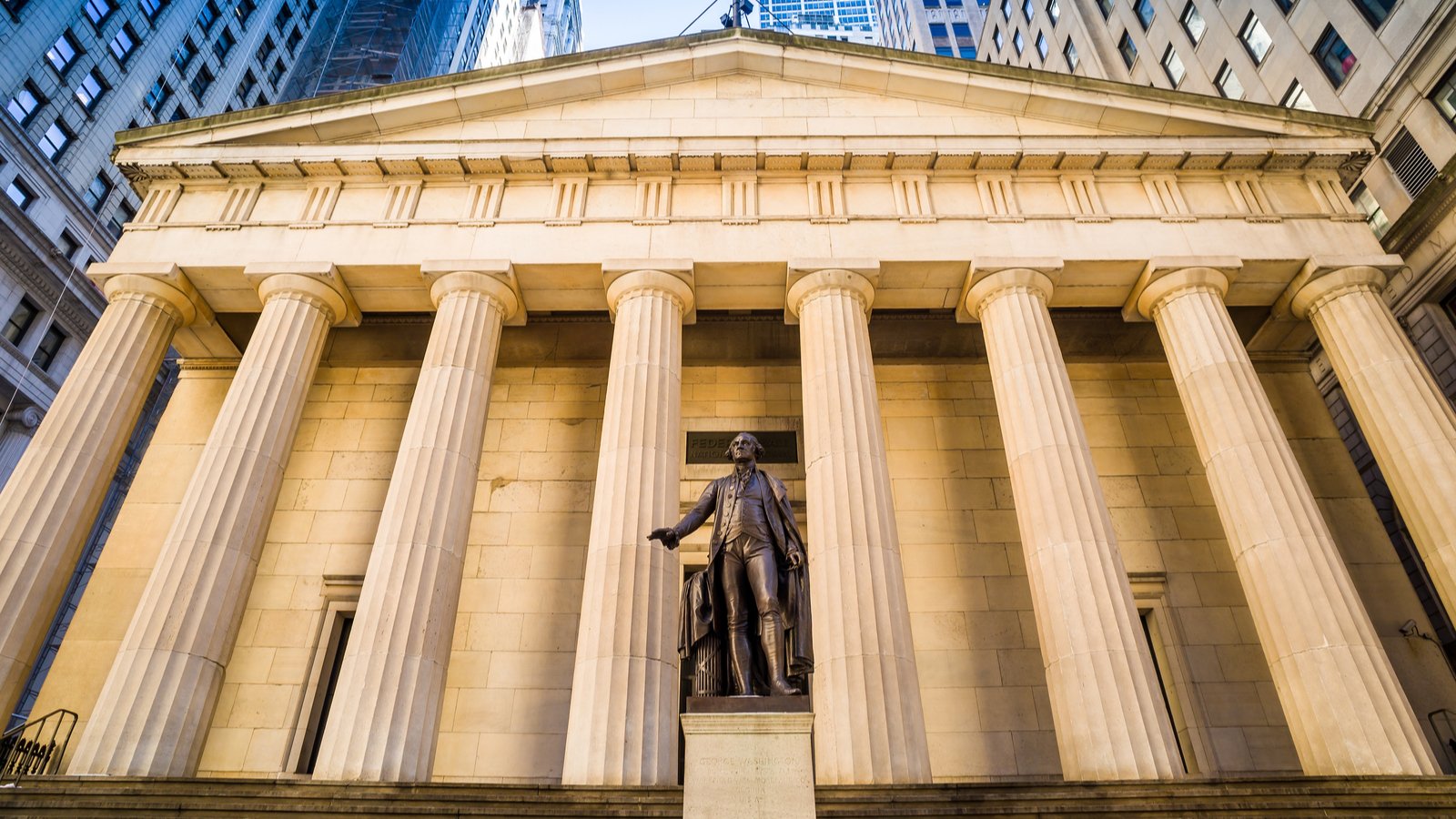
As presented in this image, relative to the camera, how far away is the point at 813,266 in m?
15.6

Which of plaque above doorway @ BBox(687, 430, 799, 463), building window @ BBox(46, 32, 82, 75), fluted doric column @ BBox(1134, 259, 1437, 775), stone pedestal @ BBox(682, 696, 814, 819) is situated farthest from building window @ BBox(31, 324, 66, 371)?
fluted doric column @ BBox(1134, 259, 1437, 775)

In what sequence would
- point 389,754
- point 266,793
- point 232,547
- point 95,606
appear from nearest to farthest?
1. point 266,793
2. point 389,754
3. point 232,547
4. point 95,606

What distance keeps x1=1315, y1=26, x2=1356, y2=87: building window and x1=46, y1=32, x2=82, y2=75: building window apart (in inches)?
1848

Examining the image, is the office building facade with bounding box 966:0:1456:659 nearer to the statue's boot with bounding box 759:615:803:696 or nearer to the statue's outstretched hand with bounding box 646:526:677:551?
the statue's boot with bounding box 759:615:803:696

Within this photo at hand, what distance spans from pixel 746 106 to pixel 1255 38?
835 inches

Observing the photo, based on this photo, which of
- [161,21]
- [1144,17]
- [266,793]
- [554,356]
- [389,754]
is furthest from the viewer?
[161,21]

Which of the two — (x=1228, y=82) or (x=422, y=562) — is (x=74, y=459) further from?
(x=1228, y=82)

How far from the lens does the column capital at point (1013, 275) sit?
15578 mm

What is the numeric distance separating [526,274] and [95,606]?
10035 mm

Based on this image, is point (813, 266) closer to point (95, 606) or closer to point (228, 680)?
point (228, 680)

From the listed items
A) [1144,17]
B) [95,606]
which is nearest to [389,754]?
[95,606]

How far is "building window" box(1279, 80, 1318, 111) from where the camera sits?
26.4m

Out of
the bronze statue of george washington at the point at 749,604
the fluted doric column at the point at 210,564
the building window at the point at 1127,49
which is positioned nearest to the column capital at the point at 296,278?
the fluted doric column at the point at 210,564

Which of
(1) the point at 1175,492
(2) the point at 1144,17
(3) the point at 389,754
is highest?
(2) the point at 1144,17
